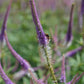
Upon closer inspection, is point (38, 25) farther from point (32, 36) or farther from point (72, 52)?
point (32, 36)

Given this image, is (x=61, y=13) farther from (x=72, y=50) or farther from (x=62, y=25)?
(x=72, y=50)

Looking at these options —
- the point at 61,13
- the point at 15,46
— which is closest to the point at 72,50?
the point at 15,46

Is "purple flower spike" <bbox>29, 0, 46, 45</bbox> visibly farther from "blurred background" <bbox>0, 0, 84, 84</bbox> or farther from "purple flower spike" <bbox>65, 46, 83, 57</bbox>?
"purple flower spike" <bbox>65, 46, 83, 57</bbox>

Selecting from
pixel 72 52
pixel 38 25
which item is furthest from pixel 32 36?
pixel 38 25

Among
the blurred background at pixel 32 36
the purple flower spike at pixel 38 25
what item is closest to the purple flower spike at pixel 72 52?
the blurred background at pixel 32 36

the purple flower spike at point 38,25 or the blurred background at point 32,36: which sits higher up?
the purple flower spike at point 38,25

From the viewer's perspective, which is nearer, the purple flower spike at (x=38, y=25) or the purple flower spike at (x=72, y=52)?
the purple flower spike at (x=38, y=25)

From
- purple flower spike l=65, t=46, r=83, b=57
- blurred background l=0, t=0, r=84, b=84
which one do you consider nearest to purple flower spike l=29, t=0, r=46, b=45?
blurred background l=0, t=0, r=84, b=84

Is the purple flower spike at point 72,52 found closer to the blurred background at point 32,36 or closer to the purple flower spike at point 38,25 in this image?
the blurred background at point 32,36

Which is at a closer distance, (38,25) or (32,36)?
(38,25)

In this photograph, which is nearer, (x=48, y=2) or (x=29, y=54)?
(x=29, y=54)

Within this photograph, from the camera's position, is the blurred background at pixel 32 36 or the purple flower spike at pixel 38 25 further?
the blurred background at pixel 32 36
